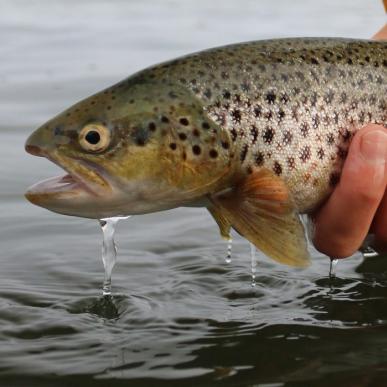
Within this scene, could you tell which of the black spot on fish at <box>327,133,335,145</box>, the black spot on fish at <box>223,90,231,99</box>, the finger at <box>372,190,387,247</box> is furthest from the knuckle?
the black spot on fish at <box>223,90,231,99</box>

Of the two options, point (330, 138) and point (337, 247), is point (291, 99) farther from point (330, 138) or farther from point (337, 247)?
point (337, 247)

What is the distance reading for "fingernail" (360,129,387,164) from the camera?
4.07m

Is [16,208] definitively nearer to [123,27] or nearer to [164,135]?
[164,135]

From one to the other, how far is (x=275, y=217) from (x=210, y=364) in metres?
0.60

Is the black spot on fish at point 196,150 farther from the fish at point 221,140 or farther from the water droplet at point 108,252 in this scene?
the water droplet at point 108,252

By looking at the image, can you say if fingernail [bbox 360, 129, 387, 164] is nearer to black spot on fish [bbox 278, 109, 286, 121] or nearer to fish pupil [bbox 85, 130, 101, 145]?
black spot on fish [bbox 278, 109, 286, 121]

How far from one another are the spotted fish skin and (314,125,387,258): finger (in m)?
0.05

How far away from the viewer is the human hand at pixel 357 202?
4.11 m

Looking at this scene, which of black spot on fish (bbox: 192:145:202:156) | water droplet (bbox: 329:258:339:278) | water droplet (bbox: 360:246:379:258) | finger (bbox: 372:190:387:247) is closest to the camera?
black spot on fish (bbox: 192:145:202:156)

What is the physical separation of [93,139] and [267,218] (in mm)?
723

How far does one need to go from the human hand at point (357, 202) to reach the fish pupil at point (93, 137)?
0.98m

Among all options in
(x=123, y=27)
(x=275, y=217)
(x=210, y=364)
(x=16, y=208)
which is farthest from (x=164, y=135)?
(x=123, y=27)

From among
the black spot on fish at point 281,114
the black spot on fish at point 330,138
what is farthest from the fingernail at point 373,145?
the black spot on fish at point 281,114

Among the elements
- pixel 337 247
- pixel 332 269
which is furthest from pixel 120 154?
pixel 332 269
